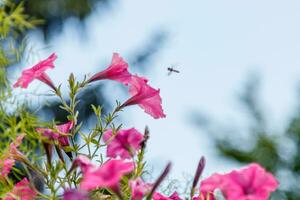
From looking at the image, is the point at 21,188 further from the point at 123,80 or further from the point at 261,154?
the point at 261,154

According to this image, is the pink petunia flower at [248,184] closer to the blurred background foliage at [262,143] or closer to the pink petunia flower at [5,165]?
the pink petunia flower at [5,165]

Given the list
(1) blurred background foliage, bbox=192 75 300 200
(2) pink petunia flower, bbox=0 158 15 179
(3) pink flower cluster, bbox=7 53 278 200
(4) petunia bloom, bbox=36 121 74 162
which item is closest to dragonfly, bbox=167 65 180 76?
(3) pink flower cluster, bbox=7 53 278 200

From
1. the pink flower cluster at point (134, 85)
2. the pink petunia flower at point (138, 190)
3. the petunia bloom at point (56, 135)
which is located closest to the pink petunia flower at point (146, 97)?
the pink flower cluster at point (134, 85)

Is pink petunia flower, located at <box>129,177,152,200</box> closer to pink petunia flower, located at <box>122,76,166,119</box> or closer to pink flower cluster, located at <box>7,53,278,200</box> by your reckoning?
pink flower cluster, located at <box>7,53,278,200</box>

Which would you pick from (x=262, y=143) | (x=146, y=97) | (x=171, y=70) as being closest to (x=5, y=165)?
(x=146, y=97)

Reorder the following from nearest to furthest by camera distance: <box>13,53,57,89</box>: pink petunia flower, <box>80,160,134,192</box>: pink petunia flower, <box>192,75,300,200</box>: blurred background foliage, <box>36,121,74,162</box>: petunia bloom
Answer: <box>80,160,134,192</box>: pink petunia flower, <box>36,121,74,162</box>: petunia bloom, <box>13,53,57,89</box>: pink petunia flower, <box>192,75,300,200</box>: blurred background foliage

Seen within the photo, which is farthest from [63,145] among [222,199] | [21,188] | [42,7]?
[42,7]

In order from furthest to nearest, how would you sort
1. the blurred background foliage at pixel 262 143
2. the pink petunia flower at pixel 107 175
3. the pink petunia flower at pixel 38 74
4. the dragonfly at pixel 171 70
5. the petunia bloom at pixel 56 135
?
the blurred background foliage at pixel 262 143, the dragonfly at pixel 171 70, the pink petunia flower at pixel 38 74, the petunia bloom at pixel 56 135, the pink petunia flower at pixel 107 175
